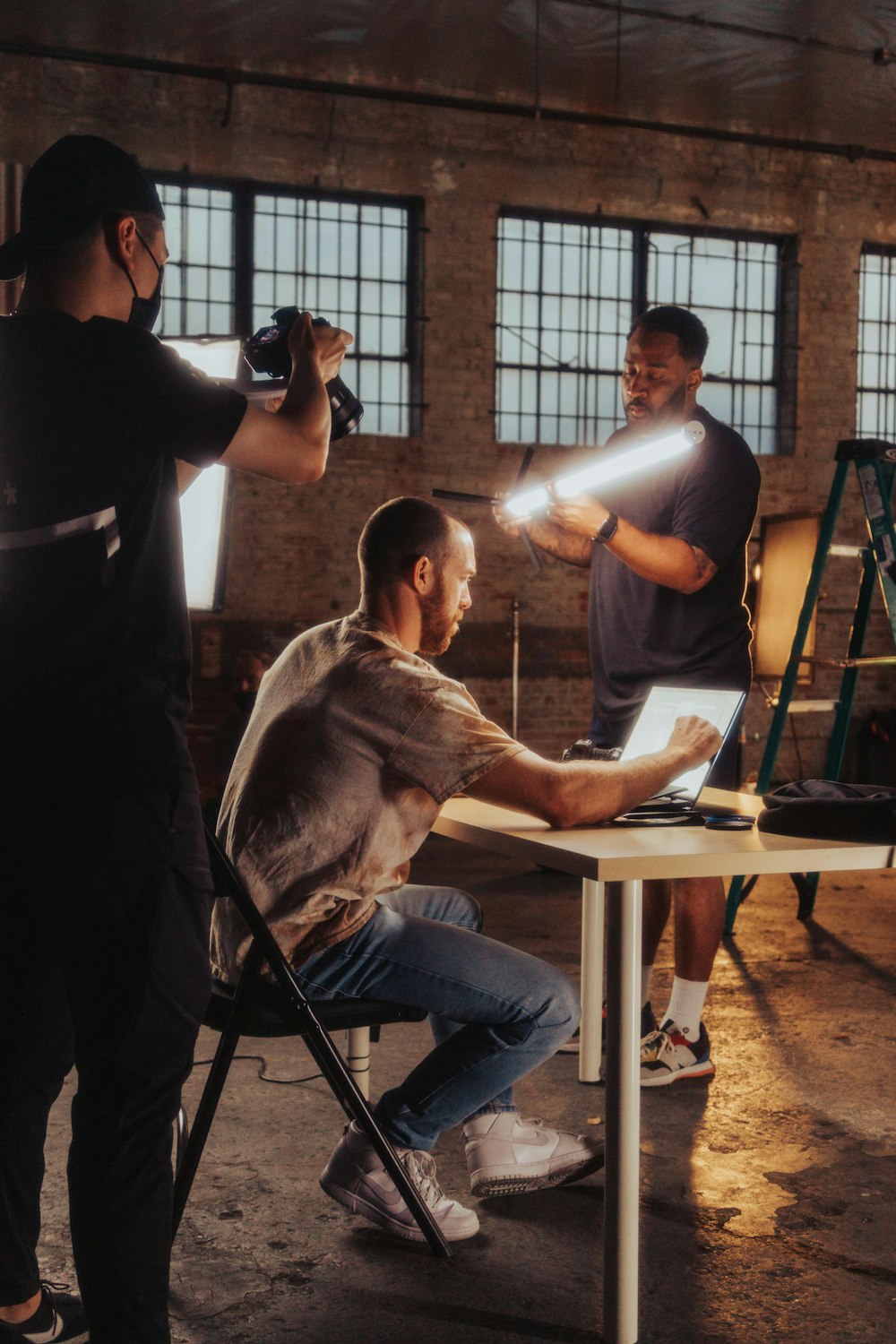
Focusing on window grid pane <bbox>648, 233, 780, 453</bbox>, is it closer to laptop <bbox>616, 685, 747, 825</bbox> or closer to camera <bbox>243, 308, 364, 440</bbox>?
laptop <bbox>616, 685, 747, 825</bbox>

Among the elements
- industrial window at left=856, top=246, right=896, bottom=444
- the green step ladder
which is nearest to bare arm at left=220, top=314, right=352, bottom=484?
the green step ladder

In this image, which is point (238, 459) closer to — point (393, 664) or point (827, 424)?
point (393, 664)

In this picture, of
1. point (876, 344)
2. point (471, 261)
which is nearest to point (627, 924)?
point (471, 261)

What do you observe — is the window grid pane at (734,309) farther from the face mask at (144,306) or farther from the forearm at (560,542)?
the face mask at (144,306)

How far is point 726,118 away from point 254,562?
5065mm

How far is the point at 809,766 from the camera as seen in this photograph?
413 inches

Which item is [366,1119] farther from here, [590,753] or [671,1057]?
[671,1057]

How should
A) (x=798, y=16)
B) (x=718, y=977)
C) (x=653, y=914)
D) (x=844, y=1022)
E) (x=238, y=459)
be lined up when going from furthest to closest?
1. (x=798, y=16)
2. (x=718, y=977)
3. (x=844, y=1022)
4. (x=653, y=914)
5. (x=238, y=459)

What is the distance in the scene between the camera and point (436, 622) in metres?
2.34

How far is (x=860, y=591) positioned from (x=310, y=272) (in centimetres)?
566

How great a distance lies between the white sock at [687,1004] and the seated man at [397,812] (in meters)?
0.98

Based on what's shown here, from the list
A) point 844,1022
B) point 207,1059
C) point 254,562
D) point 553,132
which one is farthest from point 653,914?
point 553,132

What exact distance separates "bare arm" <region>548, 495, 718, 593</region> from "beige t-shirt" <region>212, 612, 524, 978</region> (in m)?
0.90

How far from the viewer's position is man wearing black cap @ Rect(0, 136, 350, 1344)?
61.1 inches
